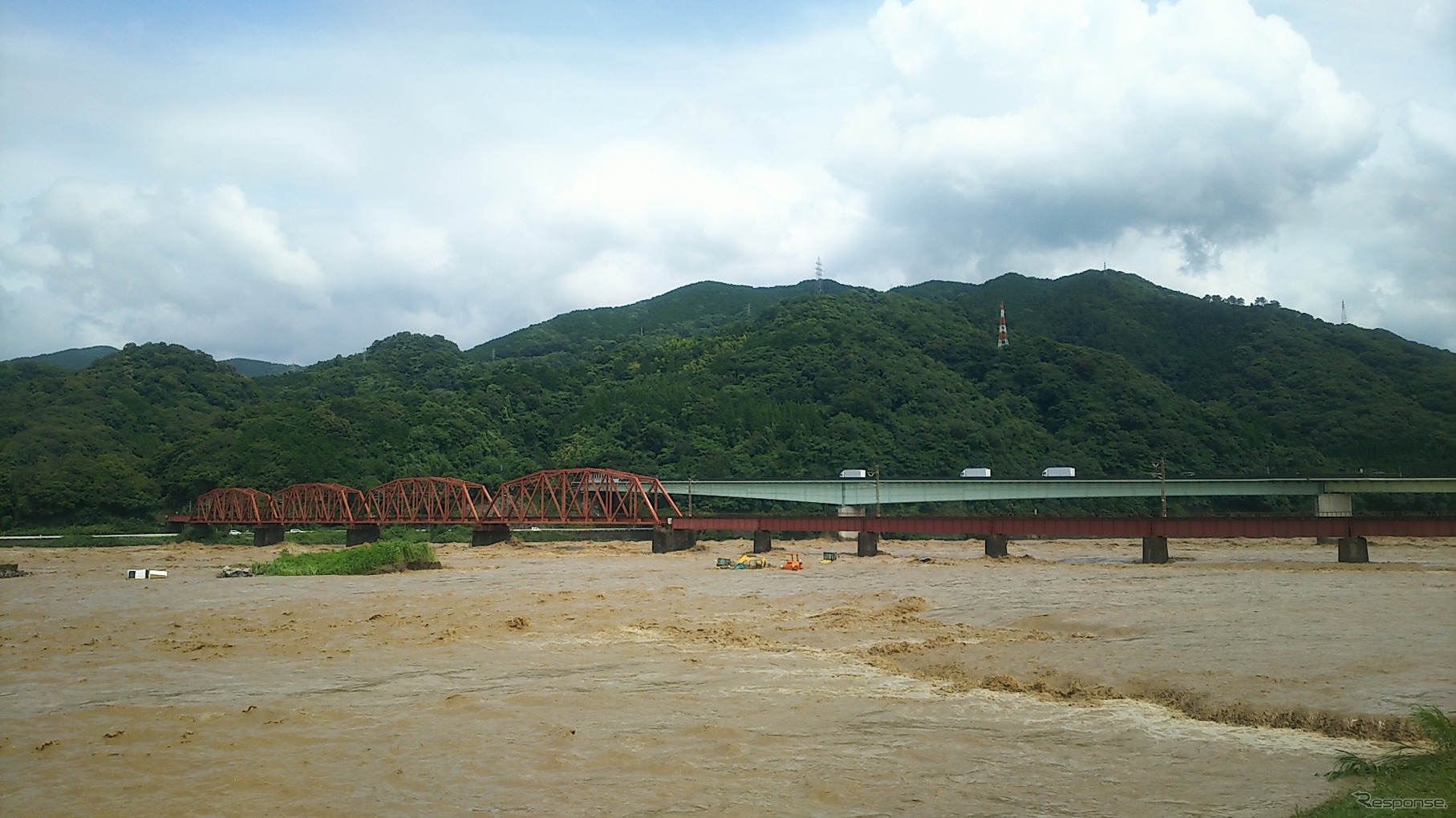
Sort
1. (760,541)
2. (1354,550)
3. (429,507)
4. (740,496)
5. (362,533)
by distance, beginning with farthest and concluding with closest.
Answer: (740,496), (362,533), (429,507), (760,541), (1354,550)

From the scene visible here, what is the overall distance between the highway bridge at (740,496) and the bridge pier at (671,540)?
9 centimetres

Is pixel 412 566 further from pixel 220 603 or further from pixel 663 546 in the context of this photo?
pixel 663 546

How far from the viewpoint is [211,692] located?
863 inches

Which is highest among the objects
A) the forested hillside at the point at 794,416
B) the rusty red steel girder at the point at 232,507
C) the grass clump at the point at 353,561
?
the forested hillside at the point at 794,416

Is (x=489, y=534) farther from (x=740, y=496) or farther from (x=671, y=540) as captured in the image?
(x=740, y=496)

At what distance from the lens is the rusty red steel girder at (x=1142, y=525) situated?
61.8 m

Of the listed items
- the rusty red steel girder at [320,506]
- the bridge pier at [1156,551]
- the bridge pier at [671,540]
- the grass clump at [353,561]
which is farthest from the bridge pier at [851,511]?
the rusty red steel girder at [320,506]

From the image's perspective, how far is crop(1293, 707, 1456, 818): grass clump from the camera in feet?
33.9

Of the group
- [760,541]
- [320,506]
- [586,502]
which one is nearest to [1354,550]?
[760,541]

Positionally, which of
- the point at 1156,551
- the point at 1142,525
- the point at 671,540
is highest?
the point at 1142,525

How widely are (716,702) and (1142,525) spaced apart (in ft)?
188

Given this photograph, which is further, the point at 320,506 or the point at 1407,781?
the point at 320,506

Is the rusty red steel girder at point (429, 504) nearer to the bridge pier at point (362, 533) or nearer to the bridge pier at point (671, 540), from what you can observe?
the bridge pier at point (362, 533)

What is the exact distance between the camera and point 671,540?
295ft
